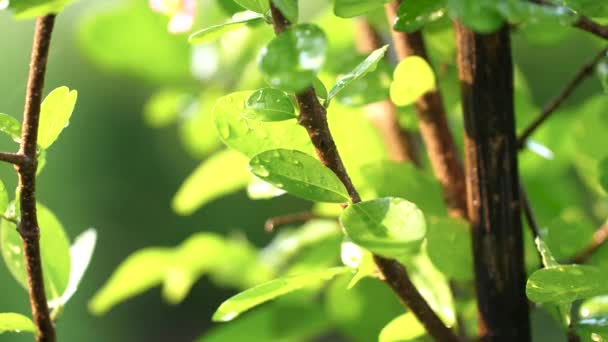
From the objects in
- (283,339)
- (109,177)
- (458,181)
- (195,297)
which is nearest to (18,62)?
(109,177)

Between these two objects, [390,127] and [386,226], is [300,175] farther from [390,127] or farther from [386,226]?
[390,127]

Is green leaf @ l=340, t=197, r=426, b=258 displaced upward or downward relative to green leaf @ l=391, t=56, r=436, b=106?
upward

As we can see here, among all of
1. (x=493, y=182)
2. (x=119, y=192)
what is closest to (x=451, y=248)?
(x=493, y=182)

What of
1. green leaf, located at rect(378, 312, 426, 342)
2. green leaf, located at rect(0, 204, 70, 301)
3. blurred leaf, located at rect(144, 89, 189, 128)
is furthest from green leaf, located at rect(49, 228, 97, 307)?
blurred leaf, located at rect(144, 89, 189, 128)

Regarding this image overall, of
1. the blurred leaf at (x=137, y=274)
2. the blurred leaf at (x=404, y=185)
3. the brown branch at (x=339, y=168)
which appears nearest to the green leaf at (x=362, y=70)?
the brown branch at (x=339, y=168)

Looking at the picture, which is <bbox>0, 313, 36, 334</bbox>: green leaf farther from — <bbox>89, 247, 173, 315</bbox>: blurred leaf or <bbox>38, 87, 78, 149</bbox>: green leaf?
<bbox>89, 247, 173, 315</bbox>: blurred leaf
